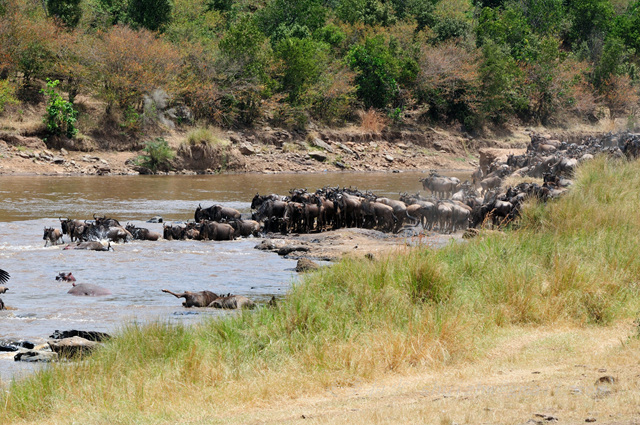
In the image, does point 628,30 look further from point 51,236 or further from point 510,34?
point 51,236

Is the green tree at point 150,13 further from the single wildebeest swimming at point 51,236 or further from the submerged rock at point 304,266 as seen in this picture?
the submerged rock at point 304,266

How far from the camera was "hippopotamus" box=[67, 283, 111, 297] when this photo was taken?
11.2 m

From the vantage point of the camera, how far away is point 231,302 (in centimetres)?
1023

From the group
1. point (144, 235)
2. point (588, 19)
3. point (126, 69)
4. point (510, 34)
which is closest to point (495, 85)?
point (510, 34)

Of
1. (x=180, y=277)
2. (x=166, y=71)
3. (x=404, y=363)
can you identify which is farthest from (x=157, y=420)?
(x=166, y=71)

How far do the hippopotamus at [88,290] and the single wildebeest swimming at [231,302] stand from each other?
6.35 ft

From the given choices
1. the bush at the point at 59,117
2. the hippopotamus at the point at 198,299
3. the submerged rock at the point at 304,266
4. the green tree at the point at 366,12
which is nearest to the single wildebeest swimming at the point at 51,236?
the submerged rock at the point at 304,266

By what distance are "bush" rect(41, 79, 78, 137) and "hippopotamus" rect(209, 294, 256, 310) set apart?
28584 millimetres

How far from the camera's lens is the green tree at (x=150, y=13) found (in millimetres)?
48562

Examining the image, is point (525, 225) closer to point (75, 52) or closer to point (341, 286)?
point (341, 286)

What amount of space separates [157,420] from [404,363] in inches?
93.2

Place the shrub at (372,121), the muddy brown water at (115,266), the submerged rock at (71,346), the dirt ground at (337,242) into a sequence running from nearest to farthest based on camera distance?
the submerged rock at (71,346) < the muddy brown water at (115,266) < the dirt ground at (337,242) < the shrub at (372,121)

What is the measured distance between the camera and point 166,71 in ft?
133

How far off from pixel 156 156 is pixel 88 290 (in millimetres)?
26077
